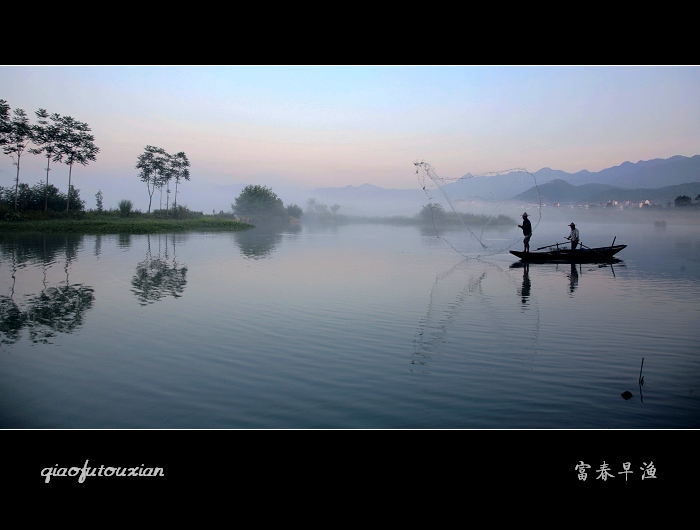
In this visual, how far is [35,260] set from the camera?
20281mm

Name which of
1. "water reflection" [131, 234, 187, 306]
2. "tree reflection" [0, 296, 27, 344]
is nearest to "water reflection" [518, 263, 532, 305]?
"water reflection" [131, 234, 187, 306]

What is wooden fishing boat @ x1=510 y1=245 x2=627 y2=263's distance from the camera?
2162cm

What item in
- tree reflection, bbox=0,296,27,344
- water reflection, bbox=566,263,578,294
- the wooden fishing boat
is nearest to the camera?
tree reflection, bbox=0,296,27,344

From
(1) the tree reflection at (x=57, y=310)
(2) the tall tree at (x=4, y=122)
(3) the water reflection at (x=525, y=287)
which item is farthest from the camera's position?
(2) the tall tree at (x=4, y=122)

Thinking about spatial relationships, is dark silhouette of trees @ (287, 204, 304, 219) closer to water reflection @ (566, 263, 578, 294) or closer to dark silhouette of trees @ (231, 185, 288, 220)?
dark silhouette of trees @ (231, 185, 288, 220)

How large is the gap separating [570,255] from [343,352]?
58.4 feet

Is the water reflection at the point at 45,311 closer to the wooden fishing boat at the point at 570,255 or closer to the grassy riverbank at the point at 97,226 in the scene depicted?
the wooden fishing boat at the point at 570,255

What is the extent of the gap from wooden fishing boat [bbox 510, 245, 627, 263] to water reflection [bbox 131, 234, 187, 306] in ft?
49.0

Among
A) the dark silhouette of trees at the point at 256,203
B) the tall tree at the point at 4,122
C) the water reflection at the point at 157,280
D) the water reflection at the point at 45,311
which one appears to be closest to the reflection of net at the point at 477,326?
the water reflection at the point at 45,311

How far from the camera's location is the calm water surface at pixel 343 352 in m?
5.31

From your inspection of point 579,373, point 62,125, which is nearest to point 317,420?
point 579,373

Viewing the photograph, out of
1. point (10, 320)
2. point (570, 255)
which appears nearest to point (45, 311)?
point (10, 320)

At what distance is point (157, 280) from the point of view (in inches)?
622

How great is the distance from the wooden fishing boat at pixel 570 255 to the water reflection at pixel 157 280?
14.9 metres
